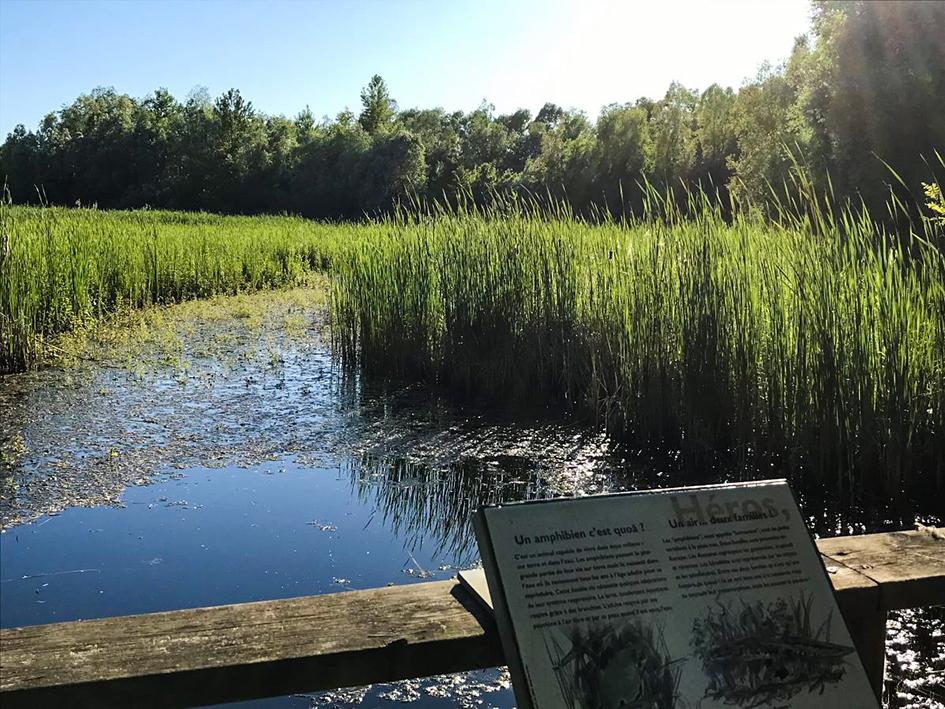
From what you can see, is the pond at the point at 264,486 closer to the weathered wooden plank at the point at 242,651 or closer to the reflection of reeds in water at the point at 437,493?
the reflection of reeds in water at the point at 437,493

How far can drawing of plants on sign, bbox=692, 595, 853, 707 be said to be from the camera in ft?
4.33

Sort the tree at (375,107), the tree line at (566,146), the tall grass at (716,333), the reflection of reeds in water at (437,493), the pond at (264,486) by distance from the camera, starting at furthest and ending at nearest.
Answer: the tree at (375,107) → the tree line at (566,146) → the tall grass at (716,333) → the reflection of reeds in water at (437,493) → the pond at (264,486)

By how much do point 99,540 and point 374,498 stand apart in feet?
4.48

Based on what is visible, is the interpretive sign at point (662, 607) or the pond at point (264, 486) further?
the pond at point (264, 486)

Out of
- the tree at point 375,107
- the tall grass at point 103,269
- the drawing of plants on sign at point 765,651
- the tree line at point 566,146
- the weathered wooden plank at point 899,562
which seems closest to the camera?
the drawing of plants on sign at point 765,651

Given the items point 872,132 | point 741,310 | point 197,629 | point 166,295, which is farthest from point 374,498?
point 872,132

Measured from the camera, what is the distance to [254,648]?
1.28 metres

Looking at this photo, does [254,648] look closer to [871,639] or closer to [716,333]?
[871,639]

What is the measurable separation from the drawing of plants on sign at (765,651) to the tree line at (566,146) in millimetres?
3185

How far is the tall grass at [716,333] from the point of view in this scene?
4.29m

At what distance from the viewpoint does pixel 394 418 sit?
250 inches

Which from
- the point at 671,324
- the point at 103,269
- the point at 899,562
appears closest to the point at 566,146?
the point at 103,269

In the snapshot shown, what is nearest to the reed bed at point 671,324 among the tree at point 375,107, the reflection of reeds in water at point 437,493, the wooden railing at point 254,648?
the reflection of reeds in water at point 437,493

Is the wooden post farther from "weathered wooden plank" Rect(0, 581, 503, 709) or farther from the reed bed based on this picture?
the reed bed
